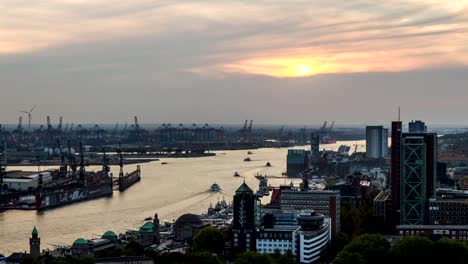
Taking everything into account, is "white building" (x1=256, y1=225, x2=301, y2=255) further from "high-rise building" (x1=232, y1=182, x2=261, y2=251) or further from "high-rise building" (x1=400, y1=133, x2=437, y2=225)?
"high-rise building" (x1=400, y1=133, x2=437, y2=225)

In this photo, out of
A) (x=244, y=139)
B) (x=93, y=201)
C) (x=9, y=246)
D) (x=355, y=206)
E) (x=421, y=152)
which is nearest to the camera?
(x=9, y=246)

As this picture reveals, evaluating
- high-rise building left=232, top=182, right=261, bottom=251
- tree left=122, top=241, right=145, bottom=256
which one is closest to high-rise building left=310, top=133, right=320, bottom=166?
high-rise building left=232, top=182, right=261, bottom=251

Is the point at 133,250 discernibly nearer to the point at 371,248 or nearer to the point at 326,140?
the point at 371,248

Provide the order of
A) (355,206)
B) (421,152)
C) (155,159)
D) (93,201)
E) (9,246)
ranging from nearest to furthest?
(9,246)
(421,152)
(355,206)
(93,201)
(155,159)

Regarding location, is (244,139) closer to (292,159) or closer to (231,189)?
(292,159)

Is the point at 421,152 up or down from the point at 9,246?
up

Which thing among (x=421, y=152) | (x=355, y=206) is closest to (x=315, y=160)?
(x=355, y=206)

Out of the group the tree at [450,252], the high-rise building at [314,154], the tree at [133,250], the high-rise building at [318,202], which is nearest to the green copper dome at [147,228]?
the tree at [133,250]

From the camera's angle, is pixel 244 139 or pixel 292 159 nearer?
pixel 292 159
